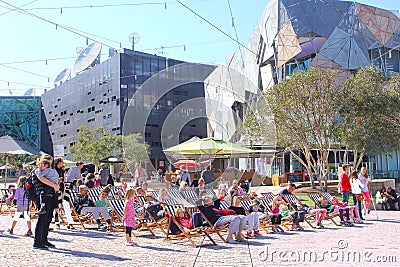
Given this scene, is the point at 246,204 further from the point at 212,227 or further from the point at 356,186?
the point at 356,186

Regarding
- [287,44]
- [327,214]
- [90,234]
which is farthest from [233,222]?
[287,44]

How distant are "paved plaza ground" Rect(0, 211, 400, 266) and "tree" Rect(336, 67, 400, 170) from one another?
1084 cm

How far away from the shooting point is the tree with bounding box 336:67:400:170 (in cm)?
1989

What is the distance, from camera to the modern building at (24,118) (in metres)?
79.5

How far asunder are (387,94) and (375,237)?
12904 millimetres

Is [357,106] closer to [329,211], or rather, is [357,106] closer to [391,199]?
[391,199]

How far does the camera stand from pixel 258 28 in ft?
129

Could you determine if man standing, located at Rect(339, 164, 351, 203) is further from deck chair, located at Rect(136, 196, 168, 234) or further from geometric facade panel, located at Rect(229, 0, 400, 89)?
geometric facade panel, located at Rect(229, 0, 400, 89)

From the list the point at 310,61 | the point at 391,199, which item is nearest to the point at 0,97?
the point at 310,61

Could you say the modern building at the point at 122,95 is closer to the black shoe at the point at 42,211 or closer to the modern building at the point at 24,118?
the modern building at the point at 24,118

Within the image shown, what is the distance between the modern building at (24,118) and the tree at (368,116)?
67.3m

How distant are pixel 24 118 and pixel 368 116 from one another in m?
70.9

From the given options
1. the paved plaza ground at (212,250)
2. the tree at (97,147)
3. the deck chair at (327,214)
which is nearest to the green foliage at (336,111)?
the deck chair at (327,214)

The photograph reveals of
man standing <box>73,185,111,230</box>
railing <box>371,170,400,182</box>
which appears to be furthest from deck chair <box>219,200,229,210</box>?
railing <box>371,170,400,182</box>
